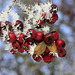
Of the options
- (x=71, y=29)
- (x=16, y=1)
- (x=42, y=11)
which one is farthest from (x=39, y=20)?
(x=71, y=29)

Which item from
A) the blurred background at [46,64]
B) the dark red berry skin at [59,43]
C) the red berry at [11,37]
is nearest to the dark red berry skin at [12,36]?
the red berry at [11,37]

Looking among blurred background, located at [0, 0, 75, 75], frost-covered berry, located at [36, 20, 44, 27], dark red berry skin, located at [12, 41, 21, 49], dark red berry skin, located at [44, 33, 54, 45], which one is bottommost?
dark red berry skin, located at [12, 41, 21, 49]

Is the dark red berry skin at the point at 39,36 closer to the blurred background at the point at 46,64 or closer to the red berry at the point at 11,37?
the red berry at the point at 11,37

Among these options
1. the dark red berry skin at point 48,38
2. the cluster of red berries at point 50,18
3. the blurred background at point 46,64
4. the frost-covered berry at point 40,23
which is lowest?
the dark red berry skin at point 48,38

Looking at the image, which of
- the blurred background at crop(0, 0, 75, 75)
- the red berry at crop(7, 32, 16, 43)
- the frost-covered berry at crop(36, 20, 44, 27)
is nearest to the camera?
the red berry at crop(7, 32, 16, 43)

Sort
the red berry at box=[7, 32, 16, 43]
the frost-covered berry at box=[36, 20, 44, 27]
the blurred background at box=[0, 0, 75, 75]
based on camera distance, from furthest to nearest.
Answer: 1. the blurred background at box=[0, 0, 75, 75]
2. the frost-covered berry at box=[36, 20, 44, 27]
3. the red berry at box=[7, 32, 16, 43]

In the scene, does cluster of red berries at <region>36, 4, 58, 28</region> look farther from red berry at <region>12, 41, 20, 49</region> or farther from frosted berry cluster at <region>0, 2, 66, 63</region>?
red berry at <region>12, 41, 20, 49</region>

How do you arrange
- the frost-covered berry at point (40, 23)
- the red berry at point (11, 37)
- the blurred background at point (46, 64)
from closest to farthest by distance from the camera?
1. the red berry at point (11, 37)
2. the frost-covered berry at point (40, 23)
3. the blurred background at point (46, 64)

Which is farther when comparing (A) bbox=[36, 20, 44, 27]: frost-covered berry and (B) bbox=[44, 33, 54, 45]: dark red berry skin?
(A) bbox=[36, 20, 44, 27]: frost-covered berry

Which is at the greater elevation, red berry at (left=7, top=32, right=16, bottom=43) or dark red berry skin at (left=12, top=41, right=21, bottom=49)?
red berry at (left=7, top=32, right=16, bottom=43)

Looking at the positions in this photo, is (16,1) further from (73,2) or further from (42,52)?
(73,2)

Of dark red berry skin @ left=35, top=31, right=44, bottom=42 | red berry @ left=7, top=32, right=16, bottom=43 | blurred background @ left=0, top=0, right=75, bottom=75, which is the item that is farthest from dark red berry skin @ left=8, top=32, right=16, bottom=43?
blurred background @ left=0, top=0, right=75, bottom=75
